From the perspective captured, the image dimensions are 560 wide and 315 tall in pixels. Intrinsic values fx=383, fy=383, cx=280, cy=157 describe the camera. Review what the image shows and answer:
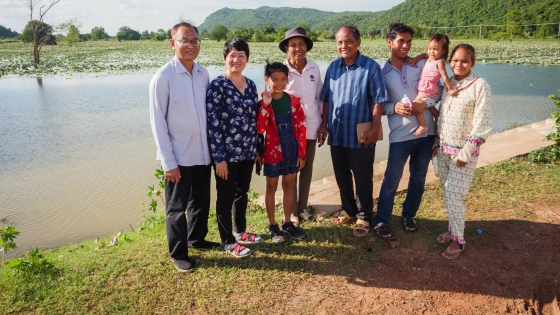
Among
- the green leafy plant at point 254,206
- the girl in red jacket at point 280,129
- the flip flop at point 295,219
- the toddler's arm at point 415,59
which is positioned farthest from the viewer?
the green leafy plant at point 254,206

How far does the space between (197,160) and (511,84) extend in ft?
42.0

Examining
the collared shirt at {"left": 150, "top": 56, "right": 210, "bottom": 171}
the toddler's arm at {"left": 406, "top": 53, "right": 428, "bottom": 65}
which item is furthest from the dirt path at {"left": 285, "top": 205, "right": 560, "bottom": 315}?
the toddler's arm at {"left": 406, "top": 53, "right": 428, "bottom": 65}

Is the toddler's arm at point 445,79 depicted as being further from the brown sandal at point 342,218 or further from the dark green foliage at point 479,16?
the dark green foliage at point 479,16

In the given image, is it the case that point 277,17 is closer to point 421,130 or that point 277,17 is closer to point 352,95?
point 352,95

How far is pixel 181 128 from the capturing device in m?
2.68

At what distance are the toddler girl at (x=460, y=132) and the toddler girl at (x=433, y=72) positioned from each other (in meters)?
0.07

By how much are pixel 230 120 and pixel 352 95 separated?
1.00m

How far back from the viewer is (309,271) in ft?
9.37

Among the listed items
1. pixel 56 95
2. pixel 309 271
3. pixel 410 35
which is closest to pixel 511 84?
pixel 410 35

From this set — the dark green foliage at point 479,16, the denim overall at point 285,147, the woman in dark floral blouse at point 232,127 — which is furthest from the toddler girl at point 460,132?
the dark green foliage at point 479,16

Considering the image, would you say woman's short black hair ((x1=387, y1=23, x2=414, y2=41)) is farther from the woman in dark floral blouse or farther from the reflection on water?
the reflection on water

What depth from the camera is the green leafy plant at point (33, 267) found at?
2.73 metres

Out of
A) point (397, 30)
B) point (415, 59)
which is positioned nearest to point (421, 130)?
point (415, 59)

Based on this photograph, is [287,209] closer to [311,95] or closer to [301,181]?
[301,181]
